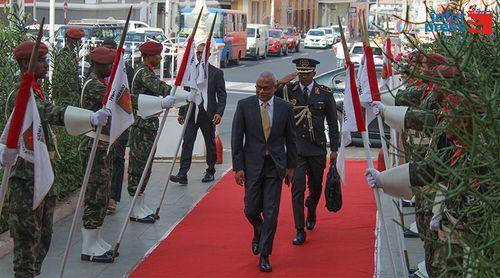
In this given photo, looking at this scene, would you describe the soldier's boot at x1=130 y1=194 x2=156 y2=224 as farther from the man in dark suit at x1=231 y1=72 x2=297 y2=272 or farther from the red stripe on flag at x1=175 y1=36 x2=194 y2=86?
the man in dark suit at x1=231 y1=72 x2=297 y2=272

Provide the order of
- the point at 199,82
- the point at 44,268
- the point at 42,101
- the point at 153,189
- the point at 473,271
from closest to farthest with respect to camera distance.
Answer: the point at 473,271 < the point at 42,101 < the point at 44,268 < the point at 199,82 < the point at 153,189

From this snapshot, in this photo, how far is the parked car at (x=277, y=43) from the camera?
56.0 m

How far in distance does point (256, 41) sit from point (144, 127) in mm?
40832

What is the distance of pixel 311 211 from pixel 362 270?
1624 millimetres

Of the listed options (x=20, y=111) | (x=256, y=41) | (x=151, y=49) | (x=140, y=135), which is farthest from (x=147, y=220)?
(x=256, y=41)

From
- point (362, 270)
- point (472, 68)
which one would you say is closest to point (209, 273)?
point (362, 270)

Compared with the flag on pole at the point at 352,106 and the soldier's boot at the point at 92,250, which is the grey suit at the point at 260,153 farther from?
the soldier's boot at the point at 92,250

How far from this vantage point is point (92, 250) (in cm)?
862

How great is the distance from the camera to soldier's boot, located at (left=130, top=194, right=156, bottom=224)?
1038cm

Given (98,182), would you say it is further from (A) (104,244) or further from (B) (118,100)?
(B) (118,100)

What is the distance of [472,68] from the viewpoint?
3.55 meters

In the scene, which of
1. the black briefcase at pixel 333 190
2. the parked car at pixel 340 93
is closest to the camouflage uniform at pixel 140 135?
the black briefcase at pixel 333 190

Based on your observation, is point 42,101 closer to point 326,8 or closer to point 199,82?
point 199,82

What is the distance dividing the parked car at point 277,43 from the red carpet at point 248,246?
146 ft
